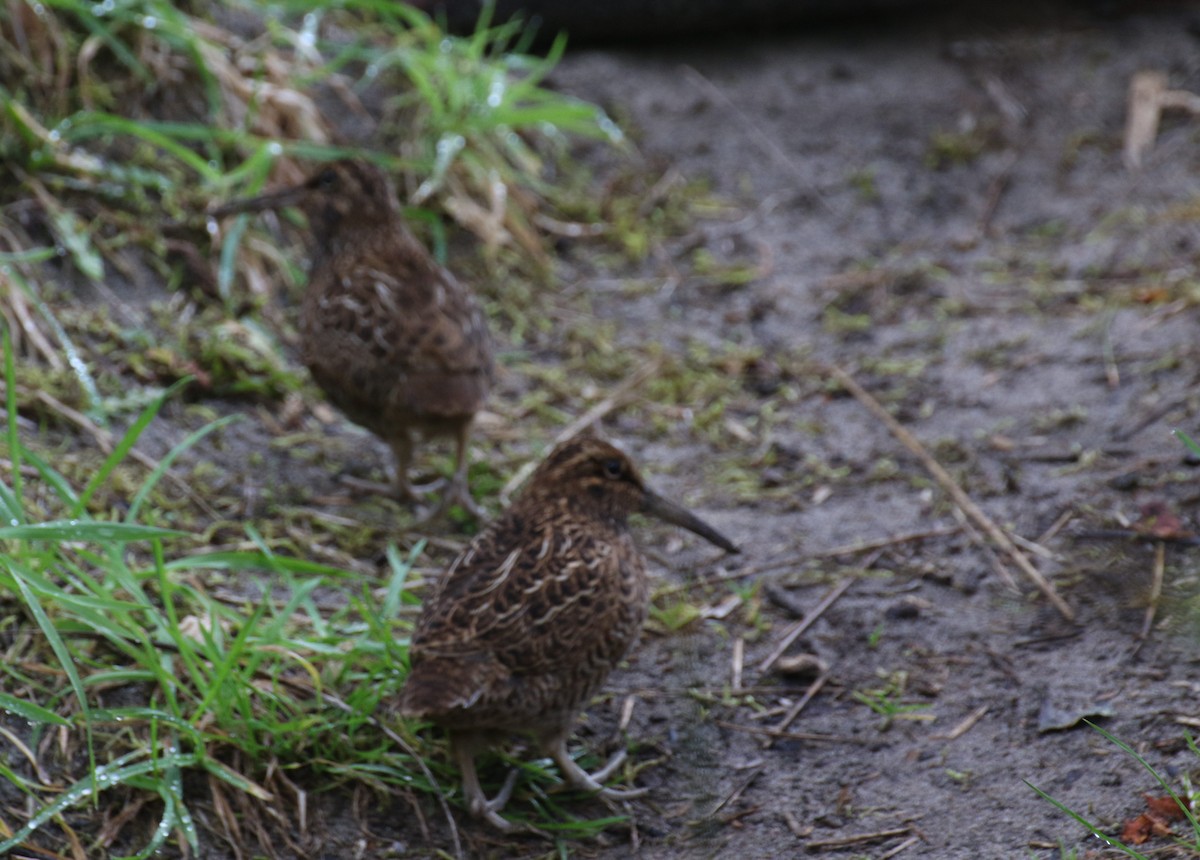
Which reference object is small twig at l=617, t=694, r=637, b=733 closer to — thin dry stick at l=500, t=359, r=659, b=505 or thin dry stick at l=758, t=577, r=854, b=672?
thin dry stick at l=758, t=577, r=854, b=672

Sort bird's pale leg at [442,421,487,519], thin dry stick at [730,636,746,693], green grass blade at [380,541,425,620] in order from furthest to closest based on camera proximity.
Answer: bird's pale leg at [442,421,487,519] → thin dry stick at [730,636,746,693] → green grass blade at [380,541,425,620]

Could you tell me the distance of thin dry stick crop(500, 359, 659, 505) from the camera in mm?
5418

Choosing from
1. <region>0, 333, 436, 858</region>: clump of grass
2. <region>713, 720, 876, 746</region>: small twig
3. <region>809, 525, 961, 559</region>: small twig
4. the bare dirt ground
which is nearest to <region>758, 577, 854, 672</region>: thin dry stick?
the bare dirt ground

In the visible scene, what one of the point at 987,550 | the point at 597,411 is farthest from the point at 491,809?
the point at 597,411

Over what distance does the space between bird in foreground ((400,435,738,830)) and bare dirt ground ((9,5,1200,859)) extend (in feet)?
0.71

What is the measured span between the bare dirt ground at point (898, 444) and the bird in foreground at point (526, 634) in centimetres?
22

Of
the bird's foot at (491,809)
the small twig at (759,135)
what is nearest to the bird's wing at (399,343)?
the bird's foot at (491,809)

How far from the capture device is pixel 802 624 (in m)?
4.48

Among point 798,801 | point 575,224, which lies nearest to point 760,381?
point 575,224

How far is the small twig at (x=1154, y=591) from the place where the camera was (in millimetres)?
2297

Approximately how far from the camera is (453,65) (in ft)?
23.1

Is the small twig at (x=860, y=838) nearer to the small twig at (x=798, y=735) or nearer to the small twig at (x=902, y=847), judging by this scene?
the small twig at (x=902, y=847)

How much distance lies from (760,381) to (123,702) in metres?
3.31

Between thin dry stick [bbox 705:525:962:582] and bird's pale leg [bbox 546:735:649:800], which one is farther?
thin dry stick [bbox 705:525:962:582]
